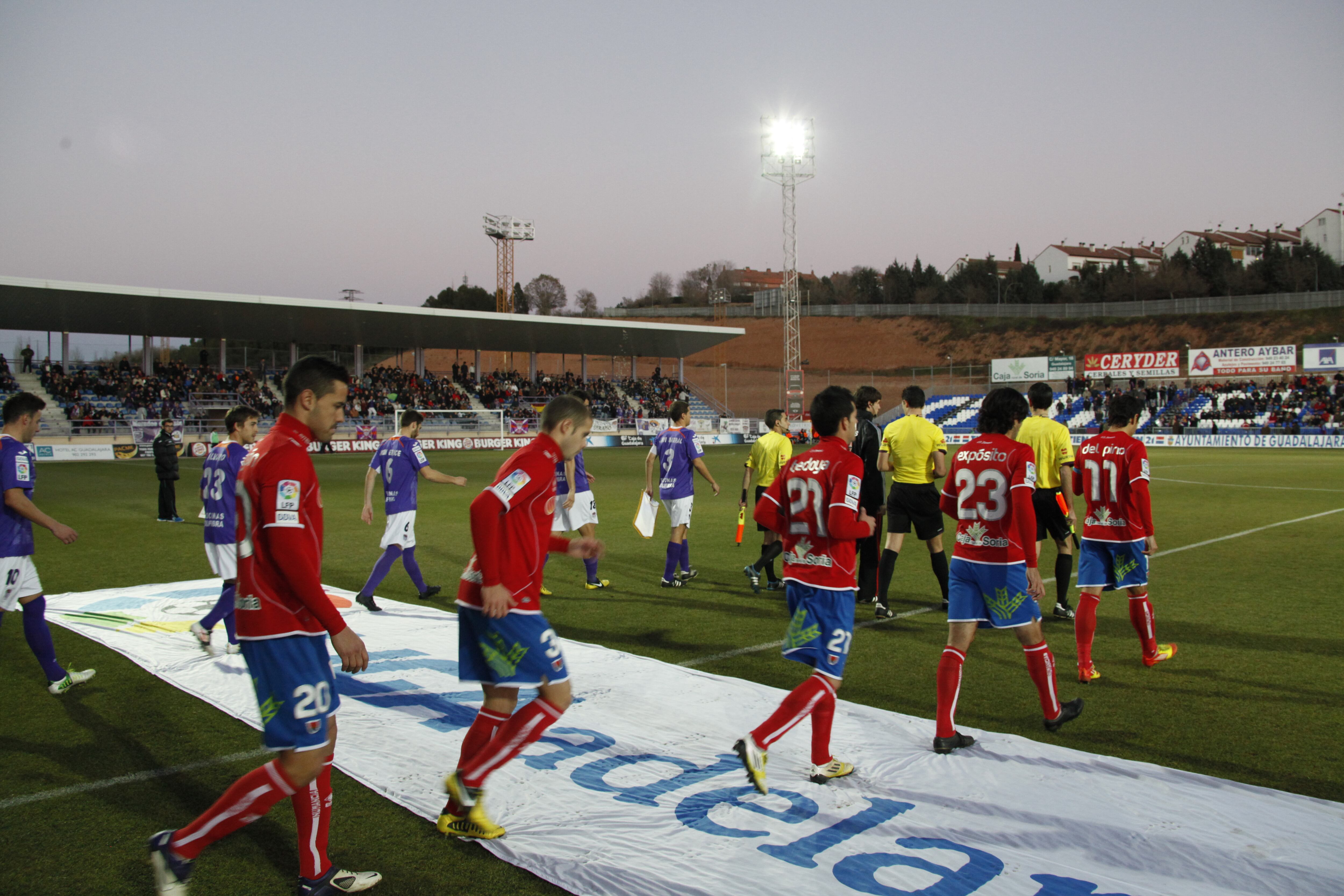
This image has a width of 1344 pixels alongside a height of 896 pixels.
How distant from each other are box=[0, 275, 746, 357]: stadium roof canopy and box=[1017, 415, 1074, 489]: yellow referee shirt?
39.0 metres

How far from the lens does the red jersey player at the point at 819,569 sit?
405 centimetres

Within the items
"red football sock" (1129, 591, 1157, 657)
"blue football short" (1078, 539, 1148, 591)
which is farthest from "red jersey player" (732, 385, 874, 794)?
"red football sock" (1129, 591, 1157, 657)

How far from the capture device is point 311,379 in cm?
322

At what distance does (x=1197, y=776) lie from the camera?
13.8 feet

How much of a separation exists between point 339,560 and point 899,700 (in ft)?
27.6

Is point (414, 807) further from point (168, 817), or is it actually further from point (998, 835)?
point (998, 835)

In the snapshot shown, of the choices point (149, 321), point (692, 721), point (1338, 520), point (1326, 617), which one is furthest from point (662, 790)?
point (149, 321)

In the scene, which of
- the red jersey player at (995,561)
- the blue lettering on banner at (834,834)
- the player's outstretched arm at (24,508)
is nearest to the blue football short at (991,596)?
the red jersey player at (995,561)

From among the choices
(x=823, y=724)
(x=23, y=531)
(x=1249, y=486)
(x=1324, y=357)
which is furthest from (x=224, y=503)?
(x=1324, y=357)

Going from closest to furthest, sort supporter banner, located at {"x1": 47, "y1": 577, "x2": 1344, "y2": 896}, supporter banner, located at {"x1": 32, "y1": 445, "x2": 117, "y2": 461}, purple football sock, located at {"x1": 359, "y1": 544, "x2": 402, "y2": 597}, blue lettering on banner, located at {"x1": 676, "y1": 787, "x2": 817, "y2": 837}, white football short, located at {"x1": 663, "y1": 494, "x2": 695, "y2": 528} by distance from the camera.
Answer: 1. supporter banner, located at {"x1": 47, "y1": 577, "x2": 1344, "y2": 896}
2. blue lettering on banner, located at {"x1": 676, "y1": 787, "x2": 817, "y2": 837}
3. purple football sock, located at {"x1": 359, "y1": 544, "x2": 402, "y2": 597}
4. white football short, located at {"x1": 663, "y1": 494, "x2": 695, "y2": 528}
5. supporter banner, located at {"x1": 32, "y1": 445, "x2": 117, "y2": 461}

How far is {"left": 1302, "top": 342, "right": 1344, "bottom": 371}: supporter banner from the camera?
46.4m

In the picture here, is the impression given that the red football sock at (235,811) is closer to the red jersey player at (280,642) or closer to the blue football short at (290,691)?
the red jersey player at (280,642)

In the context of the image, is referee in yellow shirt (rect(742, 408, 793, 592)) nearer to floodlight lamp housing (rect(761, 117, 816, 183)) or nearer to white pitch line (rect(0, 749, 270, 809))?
Answer: white pitch line (rect(0, 749, 270, 809))

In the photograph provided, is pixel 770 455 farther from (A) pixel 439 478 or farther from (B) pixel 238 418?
(B) pixel 238 418
